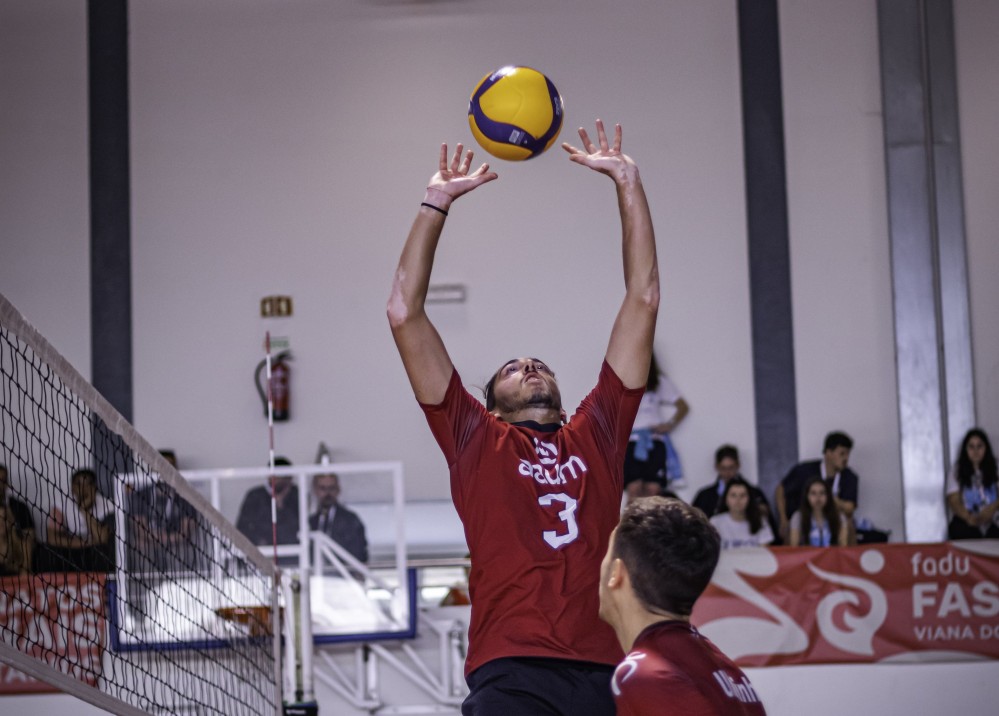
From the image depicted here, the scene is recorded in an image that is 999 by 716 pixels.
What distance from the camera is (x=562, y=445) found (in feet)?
13.2

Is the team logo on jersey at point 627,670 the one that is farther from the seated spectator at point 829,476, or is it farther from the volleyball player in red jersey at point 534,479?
the seated spectator at point 829,476

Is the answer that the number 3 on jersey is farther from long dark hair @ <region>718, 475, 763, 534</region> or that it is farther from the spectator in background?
the spectator in background

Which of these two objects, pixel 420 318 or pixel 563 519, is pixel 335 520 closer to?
pixel 420 318

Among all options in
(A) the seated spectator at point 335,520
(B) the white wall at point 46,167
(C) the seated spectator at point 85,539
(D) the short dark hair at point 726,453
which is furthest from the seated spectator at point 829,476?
(B) the white wall at point 46,167

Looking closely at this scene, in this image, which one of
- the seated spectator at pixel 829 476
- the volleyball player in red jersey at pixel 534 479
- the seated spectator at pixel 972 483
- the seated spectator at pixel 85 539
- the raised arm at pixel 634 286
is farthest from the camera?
the seated spectator at pixel 829 476

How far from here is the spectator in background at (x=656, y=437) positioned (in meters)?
12.2

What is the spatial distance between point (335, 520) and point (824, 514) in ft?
14.1

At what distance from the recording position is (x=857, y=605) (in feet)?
31.0

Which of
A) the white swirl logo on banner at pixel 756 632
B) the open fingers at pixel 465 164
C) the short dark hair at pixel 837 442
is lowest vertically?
the white swirl logo on banner at pixel 756 632

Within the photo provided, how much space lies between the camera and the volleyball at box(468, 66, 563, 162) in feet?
15.6

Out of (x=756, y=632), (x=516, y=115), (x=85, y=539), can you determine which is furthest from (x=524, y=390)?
(x=85, y=539)

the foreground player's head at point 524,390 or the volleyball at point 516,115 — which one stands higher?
the volleyball at point 516,115

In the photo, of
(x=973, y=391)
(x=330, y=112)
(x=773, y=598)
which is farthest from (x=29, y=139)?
(x=973, y=391)

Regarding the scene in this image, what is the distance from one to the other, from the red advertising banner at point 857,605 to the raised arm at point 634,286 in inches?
219
